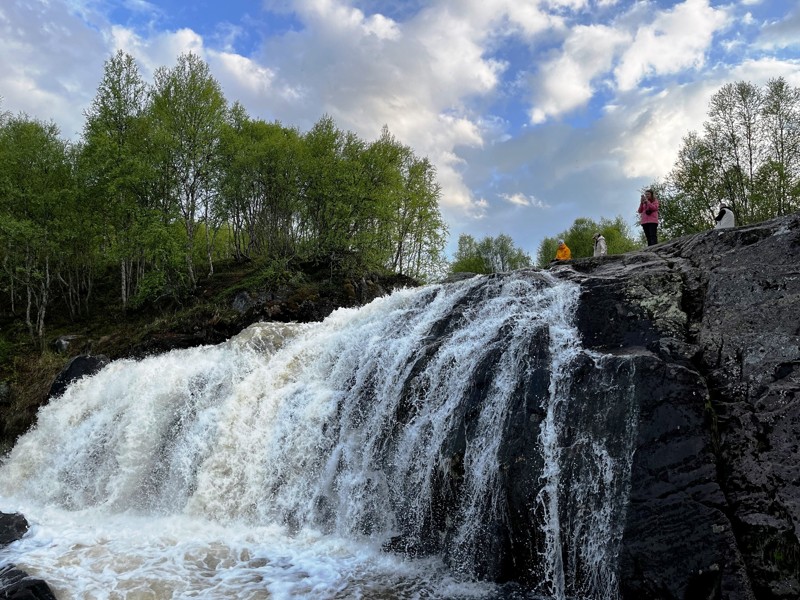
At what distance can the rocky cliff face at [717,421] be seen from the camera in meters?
5.71

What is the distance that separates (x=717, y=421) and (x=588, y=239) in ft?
165

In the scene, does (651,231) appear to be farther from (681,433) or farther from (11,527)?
(11,527)

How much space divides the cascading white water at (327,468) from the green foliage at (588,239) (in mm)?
41324

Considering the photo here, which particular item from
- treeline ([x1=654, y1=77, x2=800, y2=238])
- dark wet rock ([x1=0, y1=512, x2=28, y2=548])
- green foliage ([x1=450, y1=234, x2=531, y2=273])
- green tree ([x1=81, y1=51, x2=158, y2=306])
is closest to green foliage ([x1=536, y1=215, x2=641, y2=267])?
green foliage ([x1=450, y1=234, x2=531, y2=273])

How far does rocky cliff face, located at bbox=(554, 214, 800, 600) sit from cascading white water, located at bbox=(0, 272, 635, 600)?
0.44 meters

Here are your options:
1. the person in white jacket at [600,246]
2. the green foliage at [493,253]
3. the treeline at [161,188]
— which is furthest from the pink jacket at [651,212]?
the green foliage at [493,253]

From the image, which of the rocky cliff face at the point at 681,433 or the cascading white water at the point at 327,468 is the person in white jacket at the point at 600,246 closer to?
the cascading white water at the point at 327,468

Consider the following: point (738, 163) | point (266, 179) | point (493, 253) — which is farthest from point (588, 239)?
point (266, 179)

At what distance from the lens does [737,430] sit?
6660 millimetres

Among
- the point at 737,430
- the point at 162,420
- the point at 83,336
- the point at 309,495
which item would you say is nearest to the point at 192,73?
the point at 83,336

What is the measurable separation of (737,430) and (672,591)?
241 centimetres

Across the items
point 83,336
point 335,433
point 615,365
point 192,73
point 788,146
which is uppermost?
point 192,73

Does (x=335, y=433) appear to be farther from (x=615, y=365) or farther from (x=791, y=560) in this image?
(x=791, y=560)

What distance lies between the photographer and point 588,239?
2110 inches
